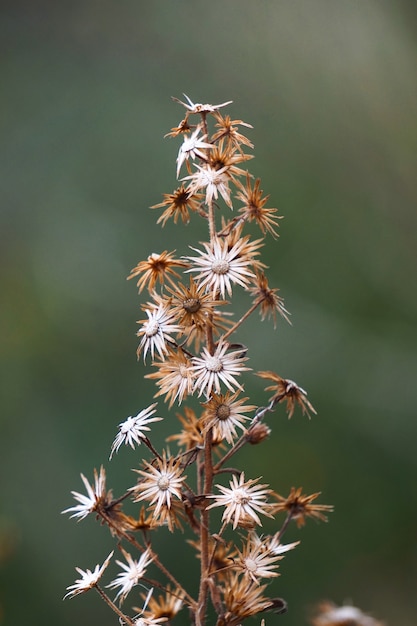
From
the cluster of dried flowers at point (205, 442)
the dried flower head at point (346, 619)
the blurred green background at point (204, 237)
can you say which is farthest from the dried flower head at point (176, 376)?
the blurred green background at point (204, 237)

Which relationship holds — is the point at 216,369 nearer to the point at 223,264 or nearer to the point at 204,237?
the point at 223,264

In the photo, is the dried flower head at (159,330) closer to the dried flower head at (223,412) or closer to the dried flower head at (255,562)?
the dried flower head at (223,412)

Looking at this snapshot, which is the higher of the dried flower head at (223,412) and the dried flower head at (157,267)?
the dried flower head at (157,267)

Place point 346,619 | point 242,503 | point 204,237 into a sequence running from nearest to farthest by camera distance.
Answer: point 242,503, point 346,619, point 204,237

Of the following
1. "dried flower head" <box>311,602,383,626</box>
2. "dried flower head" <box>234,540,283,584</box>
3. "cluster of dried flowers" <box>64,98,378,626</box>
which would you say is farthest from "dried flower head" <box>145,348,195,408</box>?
"dried flower head" <box>311,602,383,626</box>

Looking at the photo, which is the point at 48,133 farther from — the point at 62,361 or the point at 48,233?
the point at 62,361

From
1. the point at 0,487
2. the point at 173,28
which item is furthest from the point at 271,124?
the point at 0,487

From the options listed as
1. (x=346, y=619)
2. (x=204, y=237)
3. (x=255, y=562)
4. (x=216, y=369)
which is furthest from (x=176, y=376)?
(x=204, y=237)

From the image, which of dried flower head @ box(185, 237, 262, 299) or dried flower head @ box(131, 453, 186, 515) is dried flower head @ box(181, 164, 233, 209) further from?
dried flower head @ box(131, 453, 186, 515)
